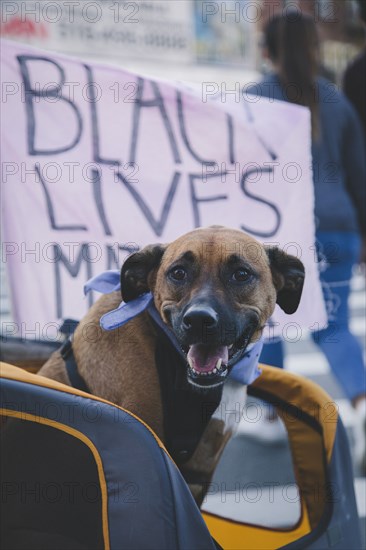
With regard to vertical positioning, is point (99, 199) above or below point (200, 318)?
above

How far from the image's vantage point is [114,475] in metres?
1.54

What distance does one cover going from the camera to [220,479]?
3322mm

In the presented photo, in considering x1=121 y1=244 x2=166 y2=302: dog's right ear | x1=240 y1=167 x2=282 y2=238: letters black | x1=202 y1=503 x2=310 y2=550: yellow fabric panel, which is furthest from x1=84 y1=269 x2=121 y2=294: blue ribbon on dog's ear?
x1=202 y1=503 x2=310 y2=550: yellow fabric panel

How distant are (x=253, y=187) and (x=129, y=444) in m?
1.56

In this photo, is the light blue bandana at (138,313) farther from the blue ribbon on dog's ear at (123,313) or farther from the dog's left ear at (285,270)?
the dog's left ear at (285,270)

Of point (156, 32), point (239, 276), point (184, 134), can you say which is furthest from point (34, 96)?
point (156, 32)

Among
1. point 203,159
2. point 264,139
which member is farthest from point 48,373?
point 264,139

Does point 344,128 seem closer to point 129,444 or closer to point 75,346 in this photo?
point 75,346

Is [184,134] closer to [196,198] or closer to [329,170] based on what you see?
[196,198]

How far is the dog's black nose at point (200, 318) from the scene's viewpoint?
173cm

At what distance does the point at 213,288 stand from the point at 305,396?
608 millimetres

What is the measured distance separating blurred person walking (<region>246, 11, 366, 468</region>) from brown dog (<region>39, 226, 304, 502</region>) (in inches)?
47.3

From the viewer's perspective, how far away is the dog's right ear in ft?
6.39

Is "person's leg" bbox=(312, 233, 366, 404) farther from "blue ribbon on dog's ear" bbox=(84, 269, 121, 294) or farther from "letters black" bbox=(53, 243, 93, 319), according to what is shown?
"blue ribbon on dog's ear" bbox=(84, 269, 121, 294)
